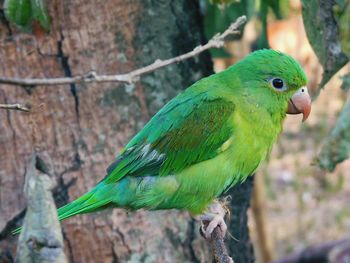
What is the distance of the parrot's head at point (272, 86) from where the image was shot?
2.12 metres

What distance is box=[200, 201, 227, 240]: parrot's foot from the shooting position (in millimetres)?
1995

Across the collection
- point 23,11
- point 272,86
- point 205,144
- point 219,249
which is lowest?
point 219,249

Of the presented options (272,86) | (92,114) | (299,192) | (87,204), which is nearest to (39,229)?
(87,204)

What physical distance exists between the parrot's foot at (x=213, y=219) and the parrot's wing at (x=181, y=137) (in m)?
0.16

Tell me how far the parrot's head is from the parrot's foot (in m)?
0.32

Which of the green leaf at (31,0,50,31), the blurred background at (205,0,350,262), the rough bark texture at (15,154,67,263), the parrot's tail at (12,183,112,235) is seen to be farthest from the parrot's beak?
the blurred background at (205,0,350,262)

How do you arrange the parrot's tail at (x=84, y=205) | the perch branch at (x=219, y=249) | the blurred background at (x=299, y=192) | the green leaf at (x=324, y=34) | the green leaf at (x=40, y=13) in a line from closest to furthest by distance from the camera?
the perch branch at (x=219, y=249)
the parrot's tail at (x=84, y=205)
the green leaf at (x=40, y=13)
the green leaf at (x=324, y=34)
the blurred background at (x=299, y=192)

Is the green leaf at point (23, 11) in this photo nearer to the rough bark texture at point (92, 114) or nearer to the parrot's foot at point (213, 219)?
the rough bark texture at point (92, 114)

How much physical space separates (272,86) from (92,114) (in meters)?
0.68

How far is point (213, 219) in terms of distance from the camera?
205 cm

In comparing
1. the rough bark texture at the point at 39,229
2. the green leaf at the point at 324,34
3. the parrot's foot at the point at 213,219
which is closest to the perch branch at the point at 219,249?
the parrot's foot at the point at 213,219

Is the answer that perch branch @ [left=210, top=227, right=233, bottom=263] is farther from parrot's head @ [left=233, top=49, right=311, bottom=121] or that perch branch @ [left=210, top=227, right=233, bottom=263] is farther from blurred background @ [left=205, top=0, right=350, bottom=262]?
blurred background @ [left=205, top=0, right=350, bottom=262]

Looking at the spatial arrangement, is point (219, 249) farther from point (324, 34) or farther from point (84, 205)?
point (324, 34)

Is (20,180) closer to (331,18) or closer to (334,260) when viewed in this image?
(331,18)
